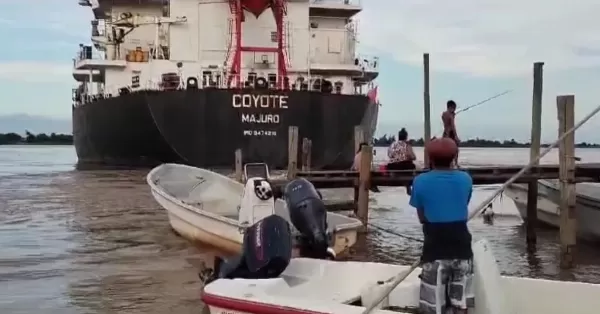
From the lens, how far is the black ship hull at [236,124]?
26.5 meters

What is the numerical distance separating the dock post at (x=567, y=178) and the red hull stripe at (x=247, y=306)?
6031 millimetres

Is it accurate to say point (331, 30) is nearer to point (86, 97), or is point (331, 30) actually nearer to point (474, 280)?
point (86, 97)

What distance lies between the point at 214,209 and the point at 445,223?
8.94 metres

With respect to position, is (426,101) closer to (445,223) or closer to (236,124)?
(445,223)

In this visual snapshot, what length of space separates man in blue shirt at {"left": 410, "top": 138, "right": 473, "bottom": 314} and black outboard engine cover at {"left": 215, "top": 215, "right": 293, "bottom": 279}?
210cm

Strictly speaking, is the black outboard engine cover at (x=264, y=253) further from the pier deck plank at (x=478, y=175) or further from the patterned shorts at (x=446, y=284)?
the pier deck plank at (x=478, y=175)

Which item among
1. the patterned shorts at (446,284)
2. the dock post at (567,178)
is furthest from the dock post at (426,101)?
the patterned shorts at (446,284)

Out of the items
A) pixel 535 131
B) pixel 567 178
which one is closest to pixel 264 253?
pixel 567 178

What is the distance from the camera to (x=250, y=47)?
96.0ft

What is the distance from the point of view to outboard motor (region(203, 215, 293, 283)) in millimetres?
7051

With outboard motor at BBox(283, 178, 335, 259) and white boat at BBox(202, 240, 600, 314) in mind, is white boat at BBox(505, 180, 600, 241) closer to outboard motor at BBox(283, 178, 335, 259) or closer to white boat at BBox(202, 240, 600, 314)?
outboard motor at BBox(283, 178, 335, 259)

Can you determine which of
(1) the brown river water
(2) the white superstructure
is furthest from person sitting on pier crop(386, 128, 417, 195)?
(2) the white superstructure

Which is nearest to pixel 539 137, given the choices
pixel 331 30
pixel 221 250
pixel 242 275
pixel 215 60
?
pixel 221 250

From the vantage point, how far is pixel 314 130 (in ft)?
90.1
